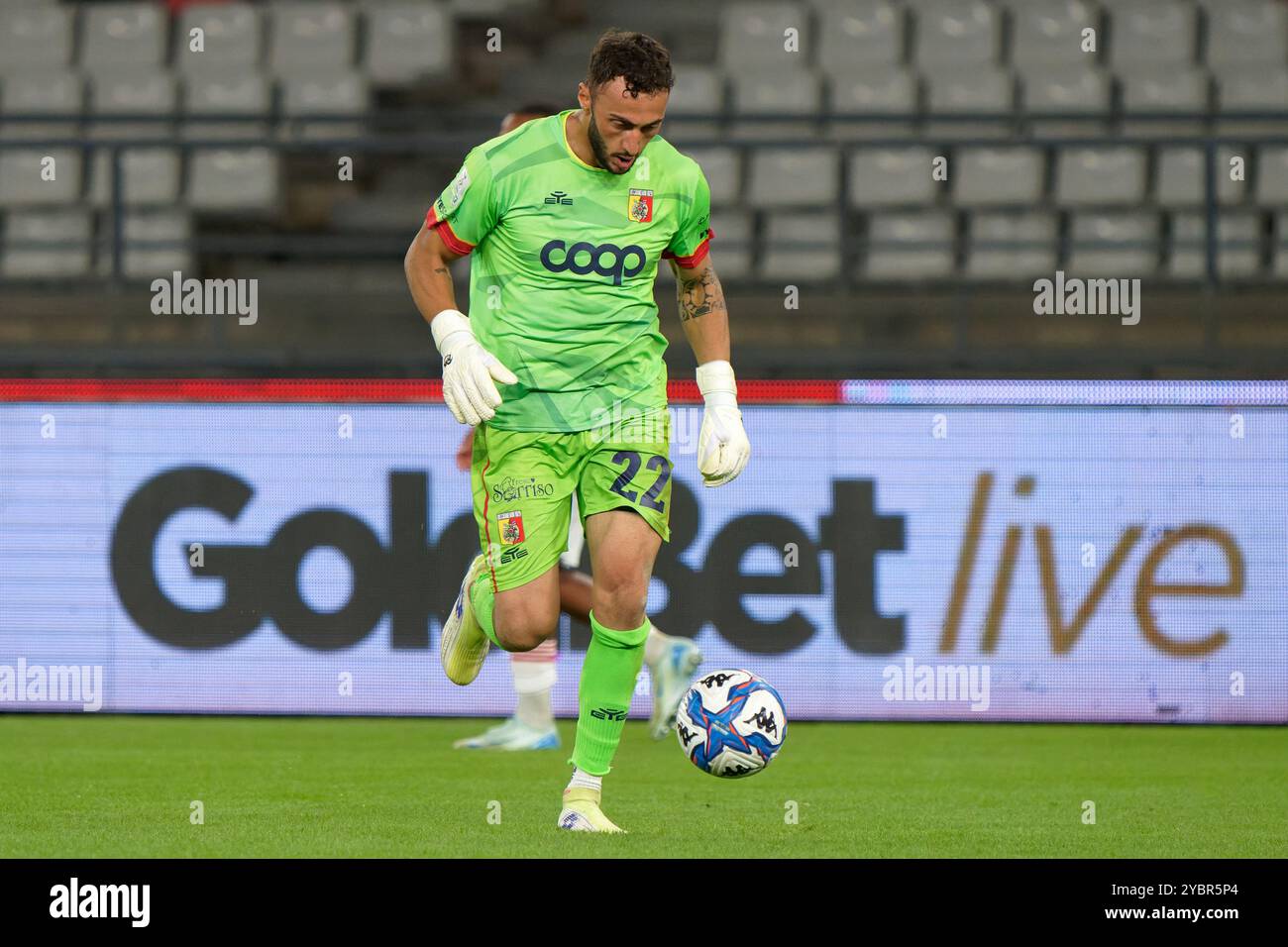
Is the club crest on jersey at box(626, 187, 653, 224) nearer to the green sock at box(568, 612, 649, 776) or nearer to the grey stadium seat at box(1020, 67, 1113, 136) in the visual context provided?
the green sock at box(568, 612, 649, 776)

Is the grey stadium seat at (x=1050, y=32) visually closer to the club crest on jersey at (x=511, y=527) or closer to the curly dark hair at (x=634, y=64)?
the curly dark hair at (x=634, y=64)

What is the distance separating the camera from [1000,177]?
1321 centimetres

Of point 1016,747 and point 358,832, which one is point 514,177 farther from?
point 1016,747

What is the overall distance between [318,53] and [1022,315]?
6.03m

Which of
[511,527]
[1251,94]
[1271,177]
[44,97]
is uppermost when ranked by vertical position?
[44,97]

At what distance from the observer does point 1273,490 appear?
919 centimetres

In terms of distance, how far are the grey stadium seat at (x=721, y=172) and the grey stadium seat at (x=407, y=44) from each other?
2360mm

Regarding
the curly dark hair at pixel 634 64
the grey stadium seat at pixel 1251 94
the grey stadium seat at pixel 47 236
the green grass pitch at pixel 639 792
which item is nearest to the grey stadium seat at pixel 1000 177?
the grey stadium seat at pixel 1251 94

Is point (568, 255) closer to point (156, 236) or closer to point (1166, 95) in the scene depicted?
point (156, 236)

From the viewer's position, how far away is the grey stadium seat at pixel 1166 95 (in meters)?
13.6

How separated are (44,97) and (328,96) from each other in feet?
6.67

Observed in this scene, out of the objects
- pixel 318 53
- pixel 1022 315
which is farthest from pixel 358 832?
pixel 318 53

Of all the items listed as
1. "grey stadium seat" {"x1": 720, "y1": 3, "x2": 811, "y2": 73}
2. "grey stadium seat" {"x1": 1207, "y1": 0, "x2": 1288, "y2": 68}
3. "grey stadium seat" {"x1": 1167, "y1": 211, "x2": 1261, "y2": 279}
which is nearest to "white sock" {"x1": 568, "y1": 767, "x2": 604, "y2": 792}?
"grey stadium seat" {"x1": 1167, "y1": 211, "x2": 1261, "y2": 279}

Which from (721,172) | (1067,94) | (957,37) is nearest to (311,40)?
(721,172)
